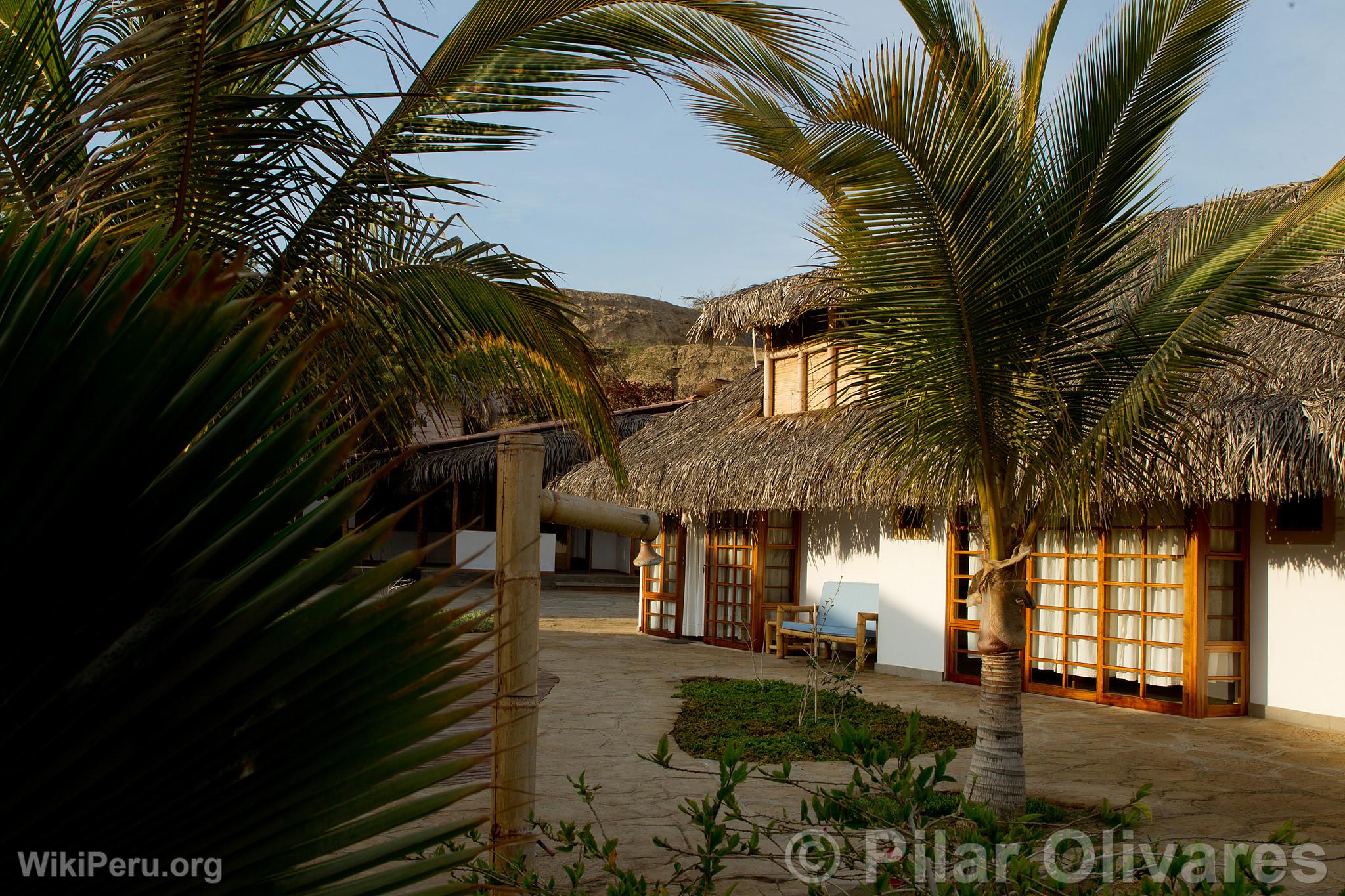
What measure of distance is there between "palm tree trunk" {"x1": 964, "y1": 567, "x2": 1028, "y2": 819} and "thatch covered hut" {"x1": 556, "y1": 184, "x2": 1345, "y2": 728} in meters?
0.68

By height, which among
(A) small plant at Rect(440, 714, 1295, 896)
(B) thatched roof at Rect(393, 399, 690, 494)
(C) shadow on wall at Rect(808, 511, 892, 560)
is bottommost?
(A) small plant at Rect(440, 714, 1295, 896)

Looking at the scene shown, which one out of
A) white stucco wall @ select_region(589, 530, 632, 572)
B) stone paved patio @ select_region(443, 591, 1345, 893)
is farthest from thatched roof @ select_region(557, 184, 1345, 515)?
white stucco wall @ select_region(589, 530, 632, 572)

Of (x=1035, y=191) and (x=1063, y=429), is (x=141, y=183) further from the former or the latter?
(x=1063, y=429)

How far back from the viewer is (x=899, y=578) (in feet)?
33.4

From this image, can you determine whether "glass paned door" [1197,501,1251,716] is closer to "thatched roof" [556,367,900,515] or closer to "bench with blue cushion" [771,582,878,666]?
"thatched roof" [556,367,900,515]

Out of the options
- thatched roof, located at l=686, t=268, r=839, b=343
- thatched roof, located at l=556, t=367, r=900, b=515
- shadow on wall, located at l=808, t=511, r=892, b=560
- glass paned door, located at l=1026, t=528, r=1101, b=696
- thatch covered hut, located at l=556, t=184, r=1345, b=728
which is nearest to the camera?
thatch covered hut, located at l=556, t=184, r=1345, b=728

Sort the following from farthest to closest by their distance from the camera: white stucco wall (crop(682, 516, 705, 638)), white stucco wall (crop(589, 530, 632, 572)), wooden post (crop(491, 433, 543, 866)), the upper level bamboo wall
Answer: white stucco wall (crop(589, 530, 632, 572))
white stucco wall (crop(682, 516, 705, 638))
the upper level bamboo wall
wooden post (crop(491, 433, 543, 866))

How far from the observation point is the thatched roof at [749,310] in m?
11.0

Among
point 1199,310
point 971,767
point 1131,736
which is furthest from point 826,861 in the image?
point 1131,736

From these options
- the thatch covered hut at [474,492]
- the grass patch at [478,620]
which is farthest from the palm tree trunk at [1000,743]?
the thatch covered hut at [474,492]

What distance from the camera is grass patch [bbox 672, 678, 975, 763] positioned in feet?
21.2

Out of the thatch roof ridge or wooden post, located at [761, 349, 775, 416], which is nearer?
the thatch roof ridge

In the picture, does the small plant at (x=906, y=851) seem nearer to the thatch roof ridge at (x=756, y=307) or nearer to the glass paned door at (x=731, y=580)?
the thatch roof ridge at (x=756, y=307)

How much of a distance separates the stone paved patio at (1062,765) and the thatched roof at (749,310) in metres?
3.90
